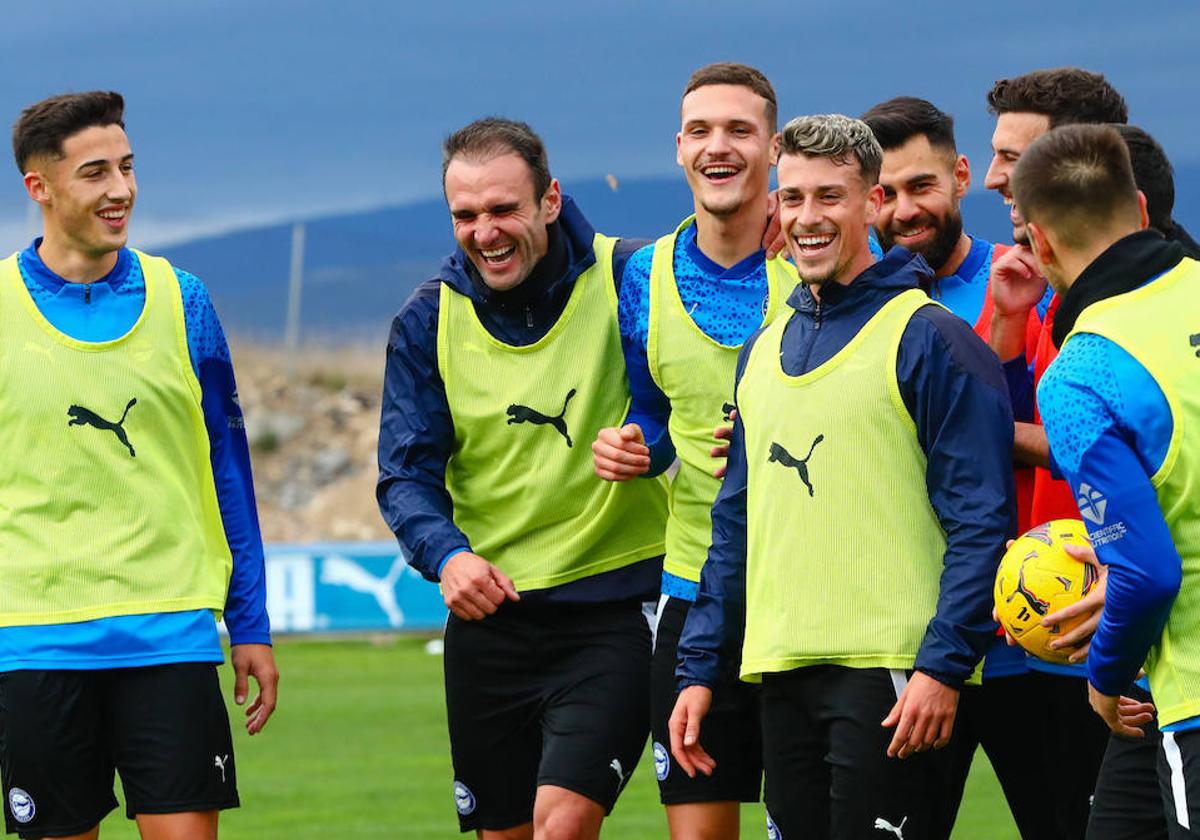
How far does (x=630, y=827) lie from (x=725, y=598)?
6.13 metres

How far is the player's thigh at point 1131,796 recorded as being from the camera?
4.84 metres

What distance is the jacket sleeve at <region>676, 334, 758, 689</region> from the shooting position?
5496mm

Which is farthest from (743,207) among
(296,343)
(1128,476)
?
(296,343)

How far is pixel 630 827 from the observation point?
11.3m

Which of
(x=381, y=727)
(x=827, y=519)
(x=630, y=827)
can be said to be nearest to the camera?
(x=827, y=519)

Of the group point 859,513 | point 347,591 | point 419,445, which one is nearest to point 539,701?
point 419,445

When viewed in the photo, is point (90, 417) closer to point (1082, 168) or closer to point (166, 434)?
point (166, 434)

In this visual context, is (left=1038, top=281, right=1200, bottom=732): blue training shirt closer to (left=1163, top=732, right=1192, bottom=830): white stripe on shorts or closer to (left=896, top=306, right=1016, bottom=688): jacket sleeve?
(left=1163, top=732, right=1192, bottom=830): white stripe on shorts

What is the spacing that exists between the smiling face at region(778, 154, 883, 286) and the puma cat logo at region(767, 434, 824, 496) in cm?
47

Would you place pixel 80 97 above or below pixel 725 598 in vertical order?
above

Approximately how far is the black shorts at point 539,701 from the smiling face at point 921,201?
1.51 metres

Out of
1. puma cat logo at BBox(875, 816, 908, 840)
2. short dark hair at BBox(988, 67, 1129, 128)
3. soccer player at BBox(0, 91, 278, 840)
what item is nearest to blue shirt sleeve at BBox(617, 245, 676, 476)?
short dark hair at BBox(988, 67, 1129, 128)

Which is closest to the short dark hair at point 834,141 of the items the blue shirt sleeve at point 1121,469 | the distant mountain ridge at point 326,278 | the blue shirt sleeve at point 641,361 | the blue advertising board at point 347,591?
the blue shirt sleeve at point 641,361

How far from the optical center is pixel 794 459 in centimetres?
522
